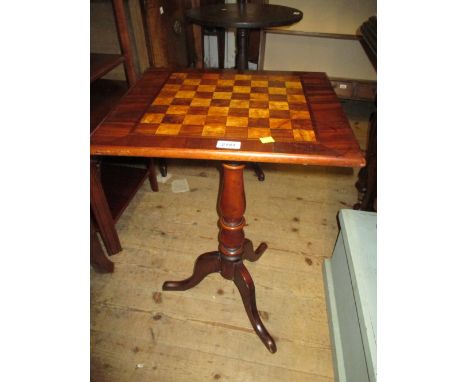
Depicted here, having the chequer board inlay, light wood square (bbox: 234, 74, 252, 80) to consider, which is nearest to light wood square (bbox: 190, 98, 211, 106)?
the chequer board inlay

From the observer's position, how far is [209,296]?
1.40 meters

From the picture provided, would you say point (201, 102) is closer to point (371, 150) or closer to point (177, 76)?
point (177, 76)

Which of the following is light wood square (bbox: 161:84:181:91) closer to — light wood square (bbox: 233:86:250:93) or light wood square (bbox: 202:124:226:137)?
light wood square (bbox: 233:86:250:93)

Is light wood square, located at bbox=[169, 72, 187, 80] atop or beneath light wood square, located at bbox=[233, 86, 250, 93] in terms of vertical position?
atop

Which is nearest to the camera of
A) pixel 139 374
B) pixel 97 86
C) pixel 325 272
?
pixel 139 374

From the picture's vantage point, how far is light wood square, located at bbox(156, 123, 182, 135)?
0.81m

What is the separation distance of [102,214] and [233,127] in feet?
2.84

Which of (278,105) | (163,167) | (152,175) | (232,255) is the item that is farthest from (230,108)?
(163,167)
